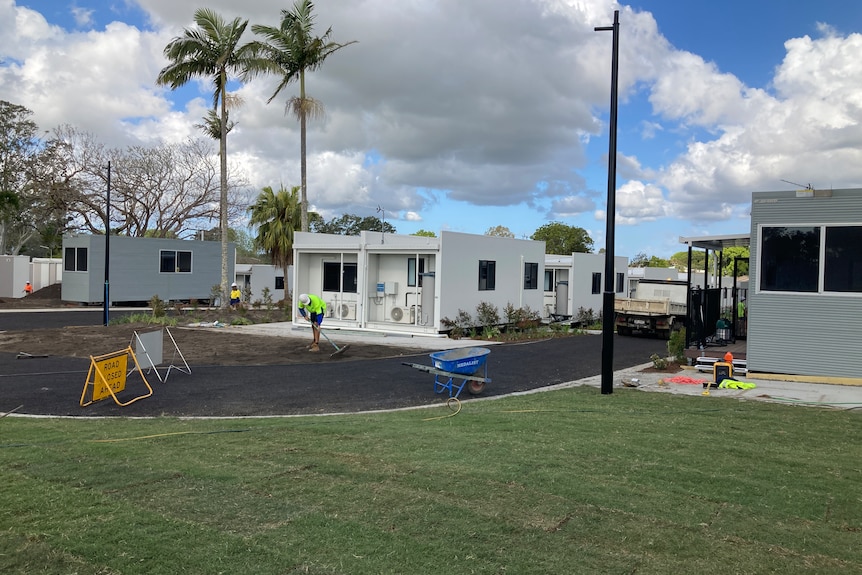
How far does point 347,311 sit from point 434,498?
18.3 metres

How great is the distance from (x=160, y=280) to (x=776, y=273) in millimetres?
31147

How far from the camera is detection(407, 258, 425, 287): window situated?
21703 mm

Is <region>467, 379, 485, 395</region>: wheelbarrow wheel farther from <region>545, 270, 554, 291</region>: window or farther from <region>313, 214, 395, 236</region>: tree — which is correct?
<region>313, 214, 395, 236</region>: tree

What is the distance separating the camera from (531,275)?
1008 inches

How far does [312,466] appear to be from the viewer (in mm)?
5770

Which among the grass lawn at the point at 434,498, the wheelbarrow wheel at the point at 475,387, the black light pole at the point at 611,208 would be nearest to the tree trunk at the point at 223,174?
the wheelbarrow wheel at the point at 475,387

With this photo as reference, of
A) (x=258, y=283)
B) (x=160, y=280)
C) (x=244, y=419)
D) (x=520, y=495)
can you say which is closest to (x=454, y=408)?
(x=244, y=419)

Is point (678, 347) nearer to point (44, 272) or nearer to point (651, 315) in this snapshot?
point (651, 315)

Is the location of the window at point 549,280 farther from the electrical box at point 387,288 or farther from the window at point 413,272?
the electrical box at point 387,288

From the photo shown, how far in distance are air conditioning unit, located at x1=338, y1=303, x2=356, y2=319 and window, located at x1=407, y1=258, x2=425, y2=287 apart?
88.4 inches

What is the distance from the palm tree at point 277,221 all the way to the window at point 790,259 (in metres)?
27.9

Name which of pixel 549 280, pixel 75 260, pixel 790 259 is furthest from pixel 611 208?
pixel 75 260

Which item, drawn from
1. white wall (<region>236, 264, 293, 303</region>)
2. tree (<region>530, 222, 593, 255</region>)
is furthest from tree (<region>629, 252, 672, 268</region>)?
white wall (<region>236, 264, 293, 303</region>)

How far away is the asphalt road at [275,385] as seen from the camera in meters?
9.79
